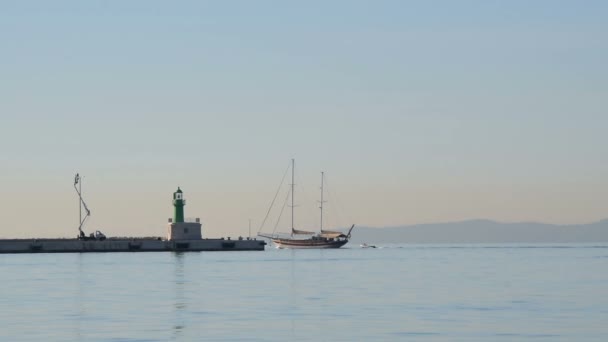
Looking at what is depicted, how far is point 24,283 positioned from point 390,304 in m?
39.0

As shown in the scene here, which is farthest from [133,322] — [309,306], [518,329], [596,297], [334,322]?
[596,297]

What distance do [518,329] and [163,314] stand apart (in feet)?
62.2

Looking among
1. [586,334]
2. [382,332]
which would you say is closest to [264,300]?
[382,332]

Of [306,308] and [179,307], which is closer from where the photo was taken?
[306,308]

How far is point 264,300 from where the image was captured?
74125 mm

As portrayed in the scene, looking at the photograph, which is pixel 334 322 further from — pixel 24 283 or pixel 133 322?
pixel 24 283

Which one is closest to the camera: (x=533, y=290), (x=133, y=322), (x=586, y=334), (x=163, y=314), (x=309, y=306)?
(x=586, y=334)

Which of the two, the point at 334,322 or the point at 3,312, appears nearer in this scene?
the point at 334,322

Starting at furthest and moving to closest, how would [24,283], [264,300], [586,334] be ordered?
[24,283]
[264,300]
[586,334]

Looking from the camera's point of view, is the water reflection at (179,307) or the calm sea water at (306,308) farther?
the water reflection at (179,307)

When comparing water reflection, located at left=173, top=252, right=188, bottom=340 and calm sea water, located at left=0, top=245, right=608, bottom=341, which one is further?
water reflection, located at left=173, top=252, right=188, bottom=340

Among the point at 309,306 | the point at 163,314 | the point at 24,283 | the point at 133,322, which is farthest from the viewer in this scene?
the point at 24,283

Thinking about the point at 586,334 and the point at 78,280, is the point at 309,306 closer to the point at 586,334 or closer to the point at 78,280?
the point at 586,334

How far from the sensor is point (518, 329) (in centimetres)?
5466
